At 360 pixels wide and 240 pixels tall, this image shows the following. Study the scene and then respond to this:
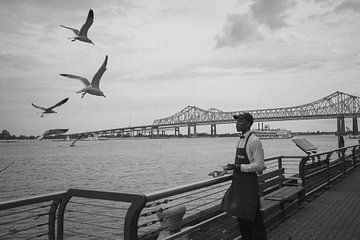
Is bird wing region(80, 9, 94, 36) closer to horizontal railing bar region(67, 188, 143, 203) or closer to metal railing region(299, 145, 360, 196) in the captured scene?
horizontal railing bar region(67, 188, 143, 203)

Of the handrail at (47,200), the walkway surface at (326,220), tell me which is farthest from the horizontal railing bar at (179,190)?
the walkway surface at (326,220)

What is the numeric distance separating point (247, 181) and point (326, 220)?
119 inches

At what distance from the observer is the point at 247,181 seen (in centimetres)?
398

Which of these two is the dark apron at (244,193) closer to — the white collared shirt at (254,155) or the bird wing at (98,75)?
the white collared shirt at (254,155)

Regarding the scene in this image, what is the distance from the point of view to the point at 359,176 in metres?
11.6

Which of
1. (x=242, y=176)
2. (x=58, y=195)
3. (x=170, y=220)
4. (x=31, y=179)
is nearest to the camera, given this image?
(x=58, y=195)

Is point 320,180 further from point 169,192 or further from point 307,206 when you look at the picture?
point 169,192

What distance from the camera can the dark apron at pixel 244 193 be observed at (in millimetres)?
3939

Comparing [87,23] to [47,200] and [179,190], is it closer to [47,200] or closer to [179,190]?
[47,200]

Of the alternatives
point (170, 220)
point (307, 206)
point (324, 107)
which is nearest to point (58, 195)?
point (170, 220)

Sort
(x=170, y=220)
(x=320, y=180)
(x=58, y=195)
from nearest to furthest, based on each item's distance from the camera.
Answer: (x=58, y=195) → (x=170, y=220) → (x=320, y=180)

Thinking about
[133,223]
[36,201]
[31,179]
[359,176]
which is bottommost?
[31,179]

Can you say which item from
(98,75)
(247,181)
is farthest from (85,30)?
(247,181)

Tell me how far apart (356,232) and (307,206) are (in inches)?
73.0
